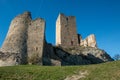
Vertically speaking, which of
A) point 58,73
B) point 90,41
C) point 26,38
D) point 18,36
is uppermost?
point 90,41

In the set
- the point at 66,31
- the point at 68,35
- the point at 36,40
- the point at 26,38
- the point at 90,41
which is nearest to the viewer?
the point at 36,40

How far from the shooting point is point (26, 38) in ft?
132

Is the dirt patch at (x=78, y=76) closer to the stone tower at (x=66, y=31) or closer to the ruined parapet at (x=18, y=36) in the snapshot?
the ruined parapet at (x=18, y=36)

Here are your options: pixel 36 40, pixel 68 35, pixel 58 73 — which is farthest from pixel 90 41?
pixel 58 73

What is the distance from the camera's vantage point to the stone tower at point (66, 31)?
5721 cm

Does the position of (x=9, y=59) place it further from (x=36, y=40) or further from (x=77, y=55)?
(x=77, y=55)

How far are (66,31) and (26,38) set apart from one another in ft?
66.0

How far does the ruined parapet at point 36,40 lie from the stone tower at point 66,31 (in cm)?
1476

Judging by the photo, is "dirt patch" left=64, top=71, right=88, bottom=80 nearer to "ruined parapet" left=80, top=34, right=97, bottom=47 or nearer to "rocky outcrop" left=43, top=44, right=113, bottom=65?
"rocky outcrop" left=43, top=44, right=113, bottom=65

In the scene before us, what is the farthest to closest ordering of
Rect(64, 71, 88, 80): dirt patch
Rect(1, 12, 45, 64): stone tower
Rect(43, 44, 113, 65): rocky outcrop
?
Rect(43, 44, 113, 65): rocky outcrop → Rect(1, 12, 45, 64): stone tower → Rect(64, 71, 88, 80): dirt patch

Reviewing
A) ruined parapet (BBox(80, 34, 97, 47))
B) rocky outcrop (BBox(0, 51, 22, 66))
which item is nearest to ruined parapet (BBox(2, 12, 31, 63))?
rocky outcrop (BBox(0, 51, 22, 66))

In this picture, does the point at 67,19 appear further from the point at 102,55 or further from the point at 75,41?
the point at 102,55

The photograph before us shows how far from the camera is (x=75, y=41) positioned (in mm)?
58156

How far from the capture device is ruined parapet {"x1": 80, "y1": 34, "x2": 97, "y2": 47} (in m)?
59.2
